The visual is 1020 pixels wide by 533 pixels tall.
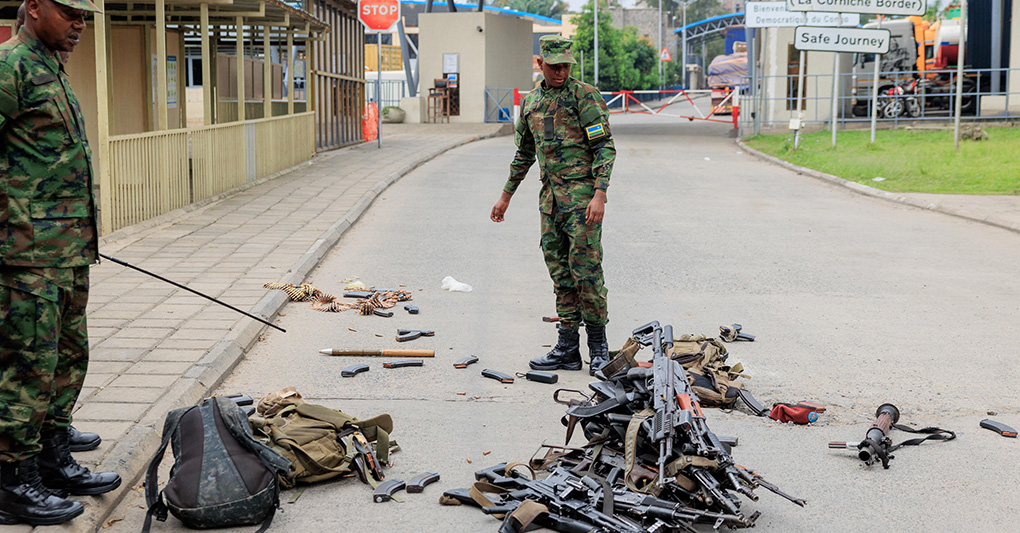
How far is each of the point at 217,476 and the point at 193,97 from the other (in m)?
20.4

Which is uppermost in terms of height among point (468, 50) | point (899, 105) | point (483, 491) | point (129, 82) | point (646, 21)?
point (646, 21)

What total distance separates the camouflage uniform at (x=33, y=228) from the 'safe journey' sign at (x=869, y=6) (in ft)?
63.1

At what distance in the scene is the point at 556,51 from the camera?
247 inches

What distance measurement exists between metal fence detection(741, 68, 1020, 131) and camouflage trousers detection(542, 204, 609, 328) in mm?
24294

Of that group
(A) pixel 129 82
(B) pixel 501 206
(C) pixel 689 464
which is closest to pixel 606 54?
(A) pixel 129 82

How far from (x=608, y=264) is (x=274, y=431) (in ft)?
20.5

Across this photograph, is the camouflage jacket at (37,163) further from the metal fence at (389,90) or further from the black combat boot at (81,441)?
the metal fence at (389,90)

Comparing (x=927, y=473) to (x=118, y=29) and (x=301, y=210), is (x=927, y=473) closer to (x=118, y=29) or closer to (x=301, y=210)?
(x=301, y=210)

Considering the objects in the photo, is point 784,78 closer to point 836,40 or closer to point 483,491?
point 836,40

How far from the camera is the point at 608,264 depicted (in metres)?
10.4

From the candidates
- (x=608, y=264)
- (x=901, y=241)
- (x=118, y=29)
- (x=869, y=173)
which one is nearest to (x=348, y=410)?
(x=608, y=264)

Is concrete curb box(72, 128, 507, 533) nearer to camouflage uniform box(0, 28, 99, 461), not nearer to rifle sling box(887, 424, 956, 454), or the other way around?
camouflage uniform box(0, 28, 99, 461)

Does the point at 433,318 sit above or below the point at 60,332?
below

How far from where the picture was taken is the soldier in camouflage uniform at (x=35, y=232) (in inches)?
149
